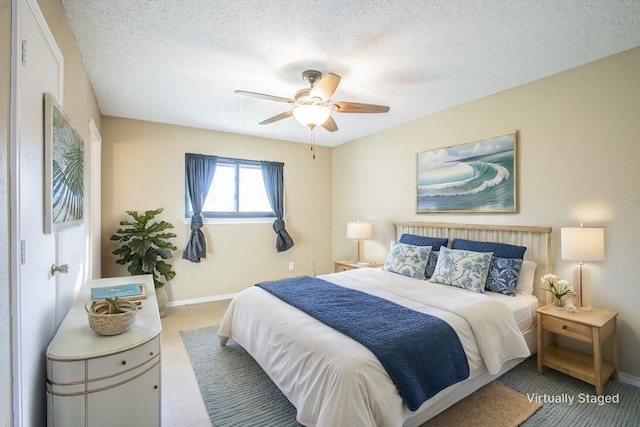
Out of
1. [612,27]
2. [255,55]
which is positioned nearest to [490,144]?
[612,27]

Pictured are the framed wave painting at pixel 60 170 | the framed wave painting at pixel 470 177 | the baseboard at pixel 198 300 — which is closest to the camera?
the framed wave painting at pixel 60 170

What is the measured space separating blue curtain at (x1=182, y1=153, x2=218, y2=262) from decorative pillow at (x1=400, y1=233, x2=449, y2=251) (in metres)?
2.77

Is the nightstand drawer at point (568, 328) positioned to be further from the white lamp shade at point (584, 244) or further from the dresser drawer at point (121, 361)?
the dresser drawer at point (121, 361)

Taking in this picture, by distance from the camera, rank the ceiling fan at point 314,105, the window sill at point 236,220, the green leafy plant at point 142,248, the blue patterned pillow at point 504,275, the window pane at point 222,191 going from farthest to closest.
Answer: the window pane at point 222,191, the window sill at point 236,220, the green leafy plant at point 142,248, the blue patterned pillow at point 504,275, the ceiling fan at point 314,105

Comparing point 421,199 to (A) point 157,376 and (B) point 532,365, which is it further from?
(A) point 157,376

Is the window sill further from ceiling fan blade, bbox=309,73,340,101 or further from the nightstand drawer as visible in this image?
the nightstand drawer

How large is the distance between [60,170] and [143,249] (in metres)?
2.12

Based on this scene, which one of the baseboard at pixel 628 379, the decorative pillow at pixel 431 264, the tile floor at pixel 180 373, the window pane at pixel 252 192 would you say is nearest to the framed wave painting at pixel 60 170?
the tile floor at pixel 180 373

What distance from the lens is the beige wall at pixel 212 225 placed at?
153 inches

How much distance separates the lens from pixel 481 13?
6.22ft

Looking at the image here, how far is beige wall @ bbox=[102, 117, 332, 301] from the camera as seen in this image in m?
3.89

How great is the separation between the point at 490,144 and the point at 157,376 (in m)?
3.44

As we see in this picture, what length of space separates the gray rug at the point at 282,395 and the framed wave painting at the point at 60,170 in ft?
4.97

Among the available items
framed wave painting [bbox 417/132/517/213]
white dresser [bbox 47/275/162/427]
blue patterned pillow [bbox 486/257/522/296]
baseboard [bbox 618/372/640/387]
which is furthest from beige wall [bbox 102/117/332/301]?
baseboard [bbox 618/372/640/387]
